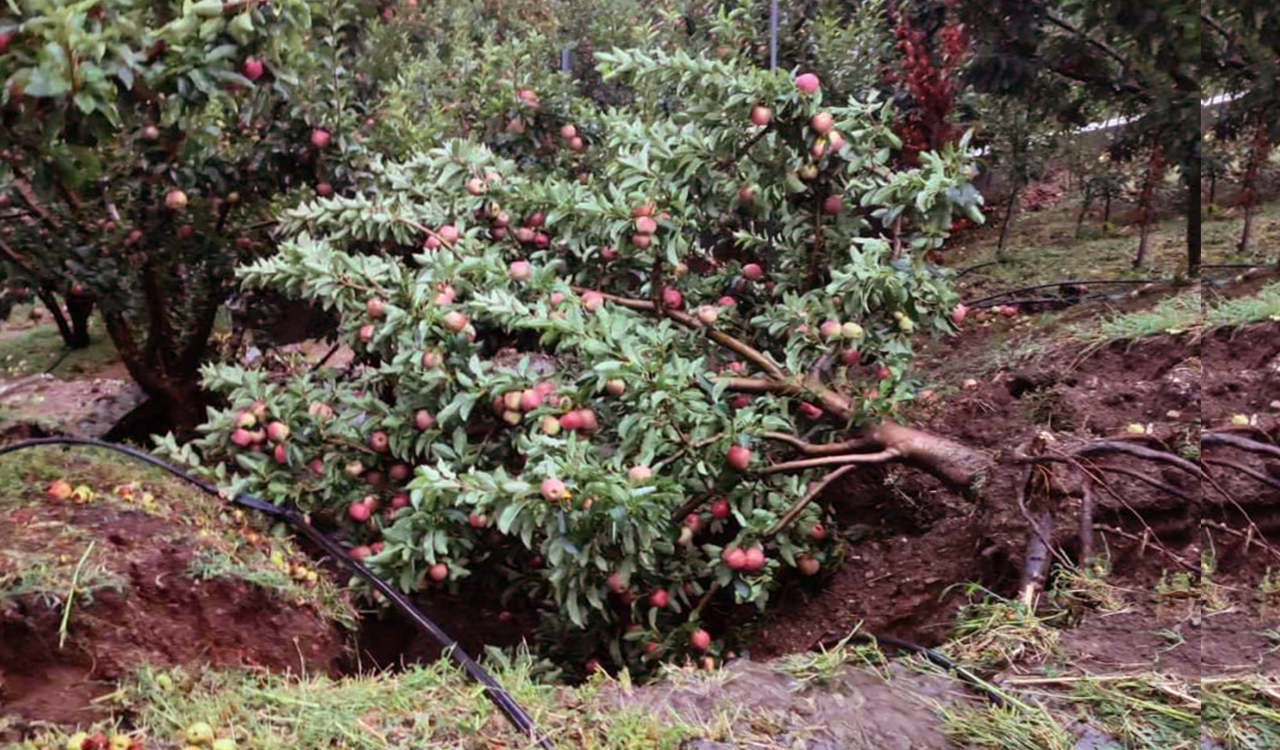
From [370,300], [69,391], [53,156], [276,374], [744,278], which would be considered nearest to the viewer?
[53,156]

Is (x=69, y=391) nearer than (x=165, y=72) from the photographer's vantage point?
No

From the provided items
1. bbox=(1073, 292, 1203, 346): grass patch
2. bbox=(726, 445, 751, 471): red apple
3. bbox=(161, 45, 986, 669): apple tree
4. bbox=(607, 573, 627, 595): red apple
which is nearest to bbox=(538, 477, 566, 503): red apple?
bbox=(161, 45, 986, 669): apple tree

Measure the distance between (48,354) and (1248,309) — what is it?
4.19 meters

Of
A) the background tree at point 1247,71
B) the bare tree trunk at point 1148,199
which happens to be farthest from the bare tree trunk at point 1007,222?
the background tree at point 1247,71

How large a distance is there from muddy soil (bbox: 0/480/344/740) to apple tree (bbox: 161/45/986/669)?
237 mm

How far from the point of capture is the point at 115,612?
1880 mm

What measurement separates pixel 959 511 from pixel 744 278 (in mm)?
878

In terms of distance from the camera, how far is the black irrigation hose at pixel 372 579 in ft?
5.46

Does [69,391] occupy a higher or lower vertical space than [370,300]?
lower

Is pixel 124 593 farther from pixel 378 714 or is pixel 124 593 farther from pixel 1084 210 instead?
pixel 1084 210

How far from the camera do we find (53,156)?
5.89 feet

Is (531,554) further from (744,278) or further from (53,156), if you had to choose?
(53,156)

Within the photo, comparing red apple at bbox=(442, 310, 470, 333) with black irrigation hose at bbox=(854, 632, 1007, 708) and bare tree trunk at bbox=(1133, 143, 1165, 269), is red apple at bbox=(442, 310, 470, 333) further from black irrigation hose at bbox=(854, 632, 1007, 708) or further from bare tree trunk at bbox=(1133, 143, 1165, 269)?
bare tree trunk at bbox=(1133, 143, 1165, 269)

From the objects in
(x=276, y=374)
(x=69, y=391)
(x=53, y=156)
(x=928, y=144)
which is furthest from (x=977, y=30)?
(x=69, y=391)
